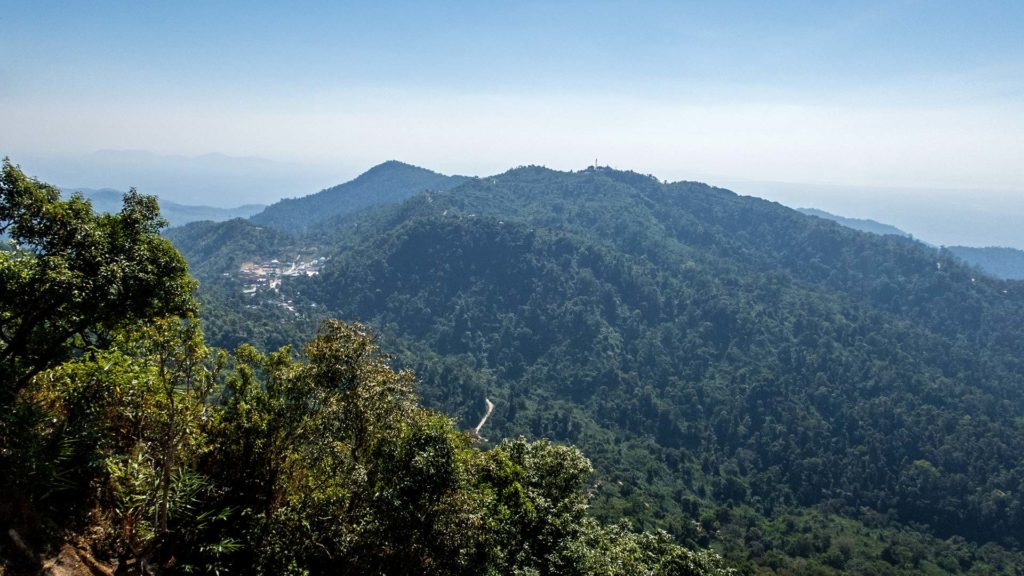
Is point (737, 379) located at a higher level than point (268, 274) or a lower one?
lower

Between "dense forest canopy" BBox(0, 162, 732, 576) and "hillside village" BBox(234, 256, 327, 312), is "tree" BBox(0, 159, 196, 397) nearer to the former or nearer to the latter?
"dense forest canopy" BBox(0, 162, 732, 576)

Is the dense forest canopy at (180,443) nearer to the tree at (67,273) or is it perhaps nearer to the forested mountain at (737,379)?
the tree at (67,273)

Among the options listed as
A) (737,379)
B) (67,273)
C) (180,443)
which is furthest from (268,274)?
(67,273)

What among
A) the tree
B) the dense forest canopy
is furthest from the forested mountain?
the tree

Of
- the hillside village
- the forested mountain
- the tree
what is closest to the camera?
the tree

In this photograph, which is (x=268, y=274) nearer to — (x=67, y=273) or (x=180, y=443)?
(x=180, y=443)

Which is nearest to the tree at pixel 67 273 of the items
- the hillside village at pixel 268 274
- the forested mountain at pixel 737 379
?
the forested mountain at pixel 737 379

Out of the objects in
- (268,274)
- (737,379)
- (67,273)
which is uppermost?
(67,273)
